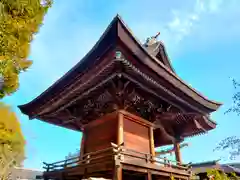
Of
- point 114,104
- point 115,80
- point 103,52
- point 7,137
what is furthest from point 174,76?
point 7,137

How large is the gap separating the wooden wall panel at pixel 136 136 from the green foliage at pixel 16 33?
428 centimetres

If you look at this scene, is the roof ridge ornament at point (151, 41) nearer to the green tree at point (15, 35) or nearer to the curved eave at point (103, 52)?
the curved eave at point (103, 52)

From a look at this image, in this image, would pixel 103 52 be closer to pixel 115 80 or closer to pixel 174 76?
pixel 115 80

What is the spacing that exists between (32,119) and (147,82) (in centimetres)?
555

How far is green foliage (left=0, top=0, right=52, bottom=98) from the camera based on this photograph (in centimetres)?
484

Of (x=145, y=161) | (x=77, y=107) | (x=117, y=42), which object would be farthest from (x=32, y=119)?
(x=117, y=42)

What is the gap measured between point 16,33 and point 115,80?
135 inches

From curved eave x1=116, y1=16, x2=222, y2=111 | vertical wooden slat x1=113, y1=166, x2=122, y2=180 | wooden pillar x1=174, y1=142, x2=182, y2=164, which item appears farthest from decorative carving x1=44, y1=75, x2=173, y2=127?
wooden pillar x1=174, y1=142, x2=182, y2=164

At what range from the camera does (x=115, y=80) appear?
7.39m

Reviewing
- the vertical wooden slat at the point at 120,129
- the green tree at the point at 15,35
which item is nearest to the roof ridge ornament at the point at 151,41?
the vertical wooden slat at the point at 120,129

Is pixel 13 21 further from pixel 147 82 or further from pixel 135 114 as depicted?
pixel 135 114

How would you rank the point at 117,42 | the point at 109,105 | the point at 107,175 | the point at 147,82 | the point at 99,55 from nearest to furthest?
the point at 117,42, the point at 99,55, the point at 147,82, the point at 107,175, the point at 109,105

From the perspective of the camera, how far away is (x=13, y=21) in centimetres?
584

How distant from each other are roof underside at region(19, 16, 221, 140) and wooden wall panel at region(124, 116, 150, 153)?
3.83ft
